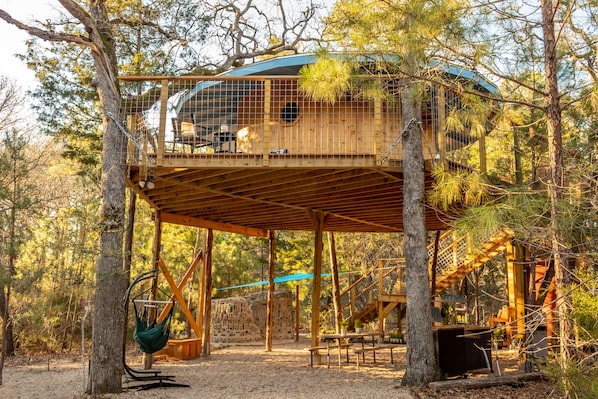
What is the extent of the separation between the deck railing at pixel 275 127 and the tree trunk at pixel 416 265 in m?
0.28

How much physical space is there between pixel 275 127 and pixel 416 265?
3.94 meters

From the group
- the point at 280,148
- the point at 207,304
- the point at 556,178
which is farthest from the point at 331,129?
the point at 207,304

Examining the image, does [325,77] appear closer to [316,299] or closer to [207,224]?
[316,299]

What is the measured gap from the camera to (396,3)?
5.85m

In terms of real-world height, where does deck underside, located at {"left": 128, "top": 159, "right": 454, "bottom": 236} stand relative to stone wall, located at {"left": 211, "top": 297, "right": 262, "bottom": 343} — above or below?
above

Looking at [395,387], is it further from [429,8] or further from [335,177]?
[429,8]

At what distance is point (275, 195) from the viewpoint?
9.99 m

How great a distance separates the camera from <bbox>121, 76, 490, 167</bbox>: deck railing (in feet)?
25.9

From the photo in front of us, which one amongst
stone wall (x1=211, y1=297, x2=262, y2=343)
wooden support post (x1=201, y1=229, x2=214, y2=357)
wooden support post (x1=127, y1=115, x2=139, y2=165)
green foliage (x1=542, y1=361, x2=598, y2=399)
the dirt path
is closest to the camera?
green foliage (x1=542, y1=361, x2=598, y2=399)

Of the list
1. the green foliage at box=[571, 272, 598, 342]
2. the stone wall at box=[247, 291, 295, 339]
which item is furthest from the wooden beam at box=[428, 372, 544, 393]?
the stone wall at box=[247, 291, 295, 339]

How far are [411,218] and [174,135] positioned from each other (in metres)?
5.12

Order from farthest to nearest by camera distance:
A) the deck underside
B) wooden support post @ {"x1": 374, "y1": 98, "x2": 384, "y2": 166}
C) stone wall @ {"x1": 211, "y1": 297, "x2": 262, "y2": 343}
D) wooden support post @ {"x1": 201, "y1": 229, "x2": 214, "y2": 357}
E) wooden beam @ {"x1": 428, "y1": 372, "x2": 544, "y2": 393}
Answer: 1. stone wall @ {"x1": 211, "y1": 297, "x2": 262, "y2": 343}
2. wooden support post @ {"x1": 201, "y1": 229, "x2": 214, "y2": 357}
3. the deck underside
4. wooden support post @ {"x1": 374, "y1": 98, "x2": 384, "y2": 166}
5. wooden beam @ {"x1": 428, "y1": 372, "x2": 544, "y2": 393}

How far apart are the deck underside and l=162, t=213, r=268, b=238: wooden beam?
0.9 inches

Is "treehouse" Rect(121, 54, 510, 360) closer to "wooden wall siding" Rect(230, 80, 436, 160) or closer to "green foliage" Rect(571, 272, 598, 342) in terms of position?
"wooden wall siding" Rect(230, 80, 436, 160)
